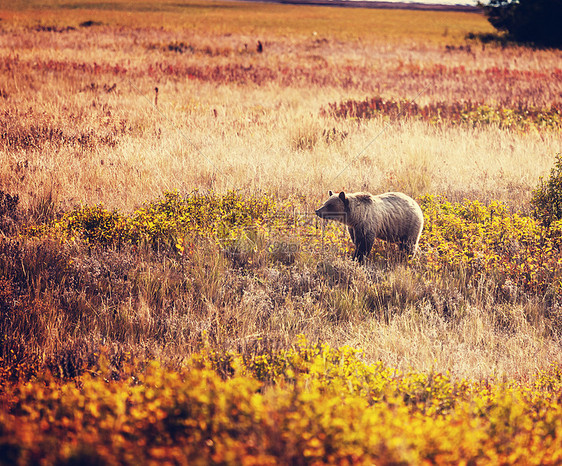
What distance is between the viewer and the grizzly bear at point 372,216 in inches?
210

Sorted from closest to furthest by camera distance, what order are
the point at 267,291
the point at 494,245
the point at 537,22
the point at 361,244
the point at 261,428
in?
the point at 261,428 < the point at 267,291 < the point at 361,244 < the point at 494,245 < the point at 537,22

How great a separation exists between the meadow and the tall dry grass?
0.04 m

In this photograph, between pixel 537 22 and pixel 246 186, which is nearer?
pixel 246 186

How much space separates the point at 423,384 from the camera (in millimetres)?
3104

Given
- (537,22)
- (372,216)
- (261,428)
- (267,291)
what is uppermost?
(537,22)

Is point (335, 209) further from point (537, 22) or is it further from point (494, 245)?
point (537, 22)

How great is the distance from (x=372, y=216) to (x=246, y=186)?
2.58m

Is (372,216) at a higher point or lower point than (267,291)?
higher

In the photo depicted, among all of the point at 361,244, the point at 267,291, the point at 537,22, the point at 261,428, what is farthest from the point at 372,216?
the point at 537,22

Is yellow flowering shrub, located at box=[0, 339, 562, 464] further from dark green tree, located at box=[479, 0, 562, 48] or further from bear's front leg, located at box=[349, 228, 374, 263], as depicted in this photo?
dark green tree, located at box=[479, 0, 562, 48]

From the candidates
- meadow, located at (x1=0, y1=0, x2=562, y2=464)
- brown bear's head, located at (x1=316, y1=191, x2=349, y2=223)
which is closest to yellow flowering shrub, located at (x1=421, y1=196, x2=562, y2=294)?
meadow, located at (x1=0, y1=0, x2=562, y2=464)

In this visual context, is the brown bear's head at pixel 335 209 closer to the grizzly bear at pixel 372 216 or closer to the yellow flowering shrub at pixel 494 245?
the grizzly bear at pixel 372 216

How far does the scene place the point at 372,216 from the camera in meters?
5.34

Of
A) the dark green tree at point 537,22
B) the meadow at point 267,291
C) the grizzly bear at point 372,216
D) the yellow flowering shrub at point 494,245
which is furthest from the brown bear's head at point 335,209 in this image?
the dark green tree at point 537,22
